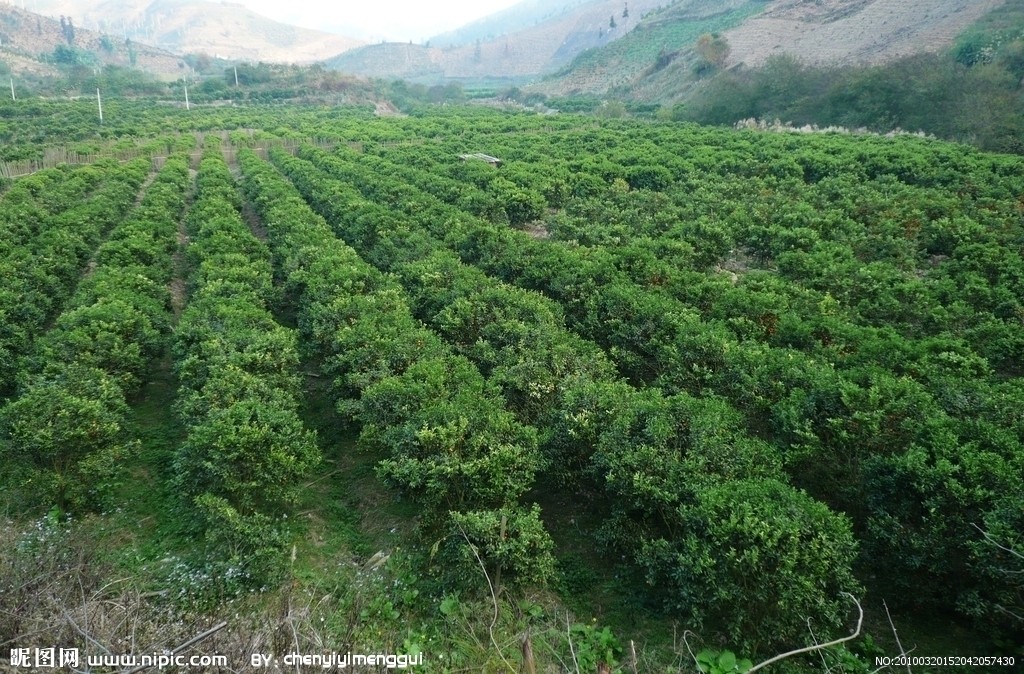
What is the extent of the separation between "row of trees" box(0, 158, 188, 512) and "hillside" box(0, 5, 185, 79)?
121 m

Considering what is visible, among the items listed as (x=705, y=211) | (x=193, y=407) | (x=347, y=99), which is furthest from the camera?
(x=347, y=99)

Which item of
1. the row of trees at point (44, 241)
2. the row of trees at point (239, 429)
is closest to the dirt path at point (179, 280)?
the row of trees at point (44, 241)

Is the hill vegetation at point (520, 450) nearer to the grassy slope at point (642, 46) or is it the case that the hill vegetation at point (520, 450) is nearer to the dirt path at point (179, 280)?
the dirt path at point (179, 280)

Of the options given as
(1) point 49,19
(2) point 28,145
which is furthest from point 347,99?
(1) point 49,19

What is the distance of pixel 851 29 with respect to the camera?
2694 inches

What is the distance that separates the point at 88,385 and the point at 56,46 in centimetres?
16388

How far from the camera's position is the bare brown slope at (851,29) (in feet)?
192

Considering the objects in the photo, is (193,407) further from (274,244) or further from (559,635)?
(274,244)

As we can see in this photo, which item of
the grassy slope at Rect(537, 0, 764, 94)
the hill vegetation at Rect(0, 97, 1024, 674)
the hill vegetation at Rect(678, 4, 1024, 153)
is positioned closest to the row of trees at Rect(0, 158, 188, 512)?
the hill vegetation at Rect(0, 97, 1024, 674)

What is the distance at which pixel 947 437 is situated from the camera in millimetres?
7660

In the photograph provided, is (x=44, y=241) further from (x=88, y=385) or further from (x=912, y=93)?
(x=912, y=93)

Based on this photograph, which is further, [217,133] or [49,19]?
[49,19]

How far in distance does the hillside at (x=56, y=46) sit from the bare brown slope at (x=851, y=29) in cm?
11581

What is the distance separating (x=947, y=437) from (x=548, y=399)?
5.79m
